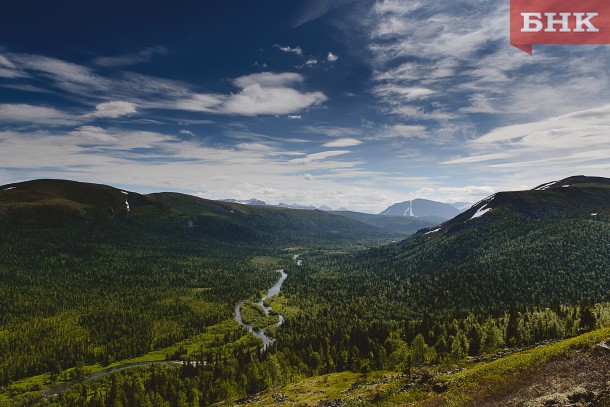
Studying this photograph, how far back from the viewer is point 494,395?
7800 cm

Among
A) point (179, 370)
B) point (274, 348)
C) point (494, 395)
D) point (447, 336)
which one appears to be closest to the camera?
point (494, 395)

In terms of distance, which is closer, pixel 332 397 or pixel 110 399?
pixel 332 397

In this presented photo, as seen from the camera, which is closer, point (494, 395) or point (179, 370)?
point (494, 395)

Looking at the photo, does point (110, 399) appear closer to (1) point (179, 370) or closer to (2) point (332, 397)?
(1) point (179, 370)

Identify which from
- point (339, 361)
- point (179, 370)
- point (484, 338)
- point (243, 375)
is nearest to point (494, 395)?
point (484, 338)

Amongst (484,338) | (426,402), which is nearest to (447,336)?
(484,338)

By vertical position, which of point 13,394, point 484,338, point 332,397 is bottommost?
point 13,394

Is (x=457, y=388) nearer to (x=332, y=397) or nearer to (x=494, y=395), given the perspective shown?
(x=494, y=395)

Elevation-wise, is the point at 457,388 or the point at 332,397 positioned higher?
the point at 457,388

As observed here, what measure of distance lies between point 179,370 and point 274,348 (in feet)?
154

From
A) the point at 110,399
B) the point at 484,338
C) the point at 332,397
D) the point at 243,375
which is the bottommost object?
the point at 110,399

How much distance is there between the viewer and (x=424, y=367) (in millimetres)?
125062

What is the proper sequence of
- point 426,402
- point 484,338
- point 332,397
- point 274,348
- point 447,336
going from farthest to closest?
point 274,348 < point 447,336 < point 484,338 < point 332,397 < point 426,402

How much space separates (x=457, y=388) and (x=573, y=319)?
318 ft
